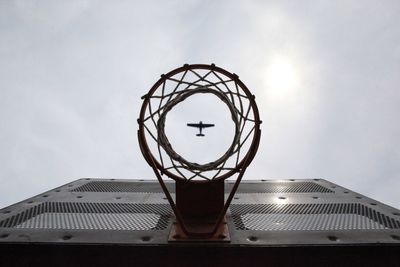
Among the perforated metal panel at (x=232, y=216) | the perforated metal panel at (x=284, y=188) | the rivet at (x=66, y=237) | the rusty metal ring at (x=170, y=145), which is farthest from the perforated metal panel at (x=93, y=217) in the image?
the perforated metal panel at (x=284, y=188)

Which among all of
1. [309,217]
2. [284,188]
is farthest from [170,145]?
[284,188]

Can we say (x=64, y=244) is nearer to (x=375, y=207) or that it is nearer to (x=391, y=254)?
(x=391, y=254)

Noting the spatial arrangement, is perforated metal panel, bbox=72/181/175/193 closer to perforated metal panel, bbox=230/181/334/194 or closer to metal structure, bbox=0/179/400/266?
metal structure, bbox=0/179/400/266

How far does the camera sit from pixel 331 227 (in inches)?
63.3

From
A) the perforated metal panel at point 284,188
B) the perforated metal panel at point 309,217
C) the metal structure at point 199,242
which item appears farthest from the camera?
the perforated metal panel at point 284,188

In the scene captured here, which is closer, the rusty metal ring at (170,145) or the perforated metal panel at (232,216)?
the perforated metal panel at (232,216)

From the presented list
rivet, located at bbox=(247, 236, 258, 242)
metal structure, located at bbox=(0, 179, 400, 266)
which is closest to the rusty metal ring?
metal structure, located at bbox=(0, 179, 400, 266)

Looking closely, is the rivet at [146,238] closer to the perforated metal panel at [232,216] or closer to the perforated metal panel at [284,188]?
the perforated metal panel at [232,216]

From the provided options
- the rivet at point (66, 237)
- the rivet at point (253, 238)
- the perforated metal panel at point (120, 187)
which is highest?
the perforated metal panel at point (120, 187)

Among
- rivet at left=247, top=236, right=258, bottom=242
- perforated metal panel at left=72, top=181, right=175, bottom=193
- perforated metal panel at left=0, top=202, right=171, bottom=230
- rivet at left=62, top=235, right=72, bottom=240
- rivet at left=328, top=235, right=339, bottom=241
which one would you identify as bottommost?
rivet at left=62, top=235, right=72, bottom=240

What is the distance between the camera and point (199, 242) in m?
1.41

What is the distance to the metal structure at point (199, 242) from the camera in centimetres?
135

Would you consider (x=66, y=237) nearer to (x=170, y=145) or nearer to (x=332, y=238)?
(x=170, y=145)

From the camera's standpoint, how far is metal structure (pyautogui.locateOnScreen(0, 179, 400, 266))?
1.35m
